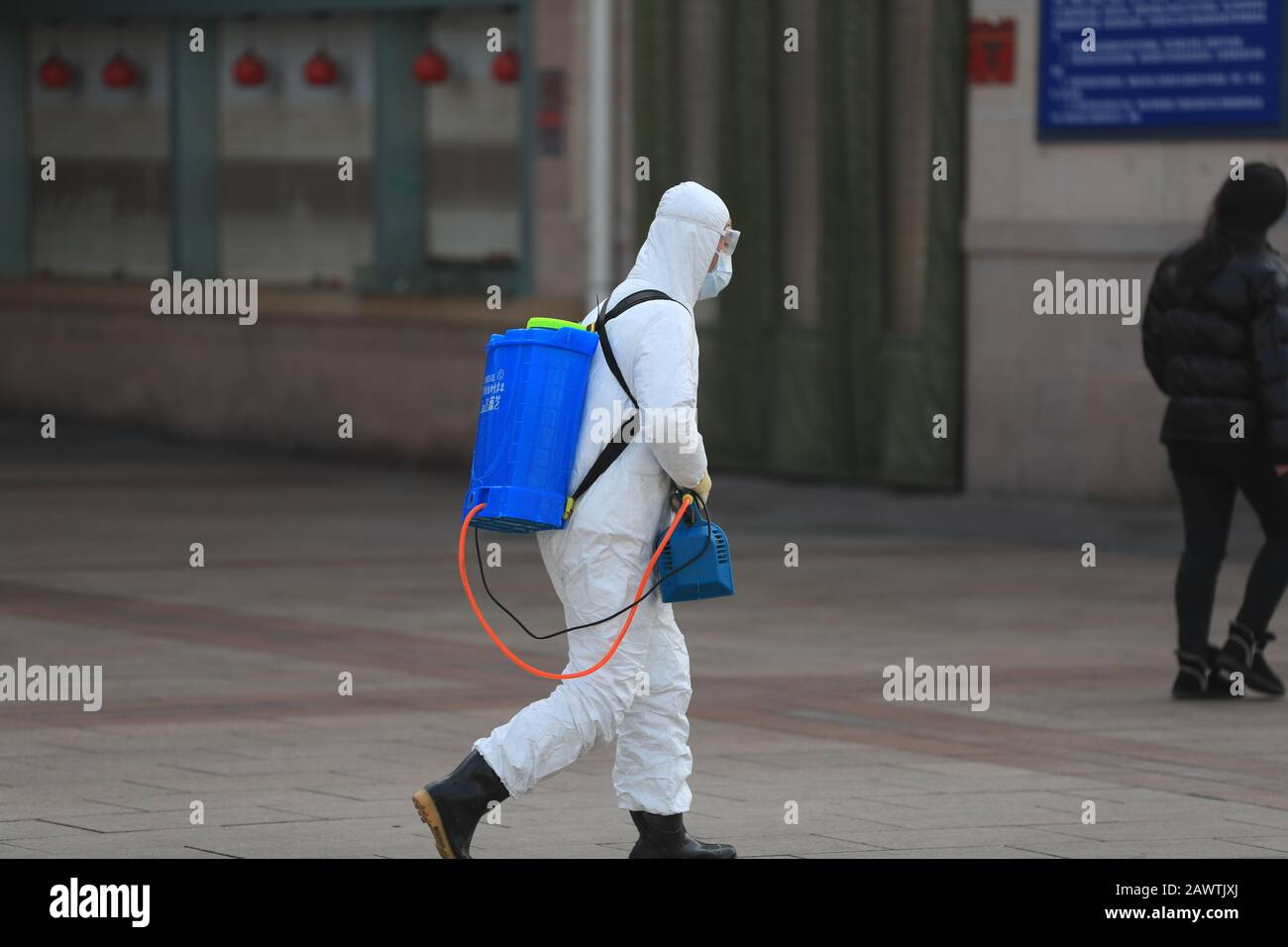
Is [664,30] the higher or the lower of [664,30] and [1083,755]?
the higher

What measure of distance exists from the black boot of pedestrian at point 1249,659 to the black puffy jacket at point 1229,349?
2.26 feet

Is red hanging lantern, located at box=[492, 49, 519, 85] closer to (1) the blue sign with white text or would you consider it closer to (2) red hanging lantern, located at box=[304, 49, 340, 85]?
(2) red hanging lantern, located at box=[304, 49, 340, 85]

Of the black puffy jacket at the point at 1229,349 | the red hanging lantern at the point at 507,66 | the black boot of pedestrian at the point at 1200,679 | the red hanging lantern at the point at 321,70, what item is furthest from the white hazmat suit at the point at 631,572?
the red hanging lantern at the point at 321,70

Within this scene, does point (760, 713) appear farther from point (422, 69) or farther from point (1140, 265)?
point (422, 69)

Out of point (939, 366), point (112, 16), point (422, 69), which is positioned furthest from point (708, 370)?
point (112, 16)

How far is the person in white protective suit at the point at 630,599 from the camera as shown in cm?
720

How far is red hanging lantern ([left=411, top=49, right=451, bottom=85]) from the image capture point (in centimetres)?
2048

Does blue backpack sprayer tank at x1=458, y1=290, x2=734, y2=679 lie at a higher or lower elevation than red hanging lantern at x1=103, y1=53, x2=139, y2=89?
lower

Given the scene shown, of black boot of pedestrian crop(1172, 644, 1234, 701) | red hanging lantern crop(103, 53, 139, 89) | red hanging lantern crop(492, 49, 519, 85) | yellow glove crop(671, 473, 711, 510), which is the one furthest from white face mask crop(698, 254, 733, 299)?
red hanging lantern crop(103, 53, 139, 89)

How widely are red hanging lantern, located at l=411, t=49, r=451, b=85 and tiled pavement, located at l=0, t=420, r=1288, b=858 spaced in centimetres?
382

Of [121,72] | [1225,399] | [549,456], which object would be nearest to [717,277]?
[549,456]

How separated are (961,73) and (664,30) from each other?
245 centimetres

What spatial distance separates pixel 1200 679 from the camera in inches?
412
